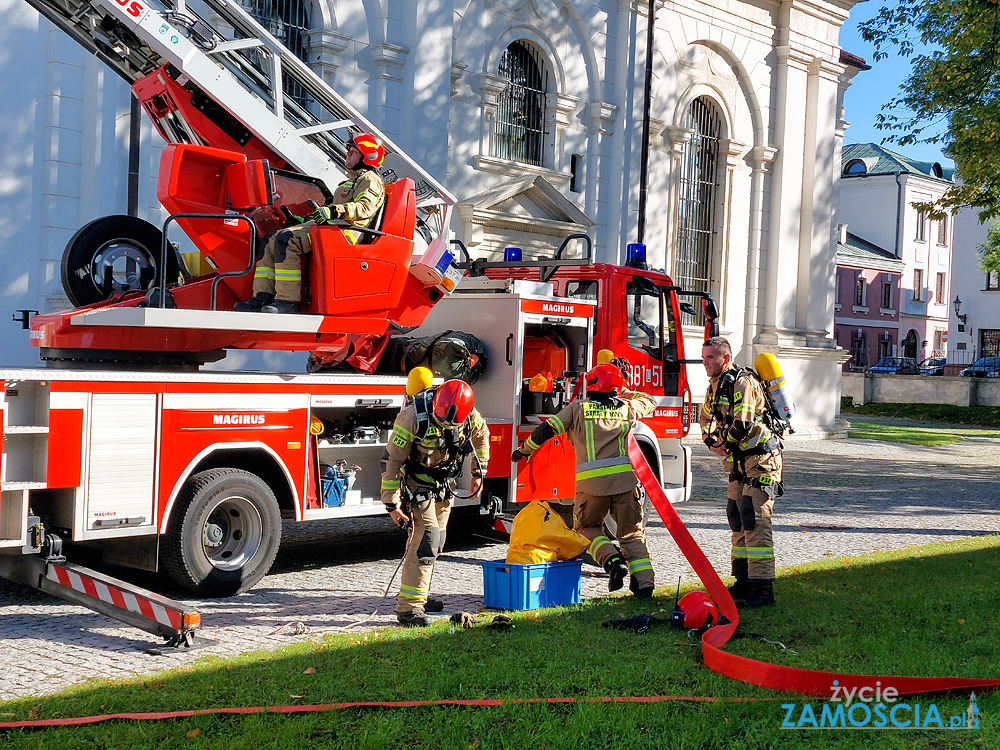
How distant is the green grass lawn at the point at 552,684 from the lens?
5.01m

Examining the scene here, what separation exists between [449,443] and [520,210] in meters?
13.6

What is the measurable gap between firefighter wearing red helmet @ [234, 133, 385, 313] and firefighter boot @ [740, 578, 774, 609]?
394cm

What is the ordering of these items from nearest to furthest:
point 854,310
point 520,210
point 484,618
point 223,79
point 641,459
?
point 484,618, point 641,459, point 223,79, point 520,210, point 854,310

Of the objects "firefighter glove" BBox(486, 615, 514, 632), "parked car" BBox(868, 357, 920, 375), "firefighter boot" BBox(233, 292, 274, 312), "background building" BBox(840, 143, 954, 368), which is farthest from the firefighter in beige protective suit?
"background building" BBox(840, 143, 954, 368)

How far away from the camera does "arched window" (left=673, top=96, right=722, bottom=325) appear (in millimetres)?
25125

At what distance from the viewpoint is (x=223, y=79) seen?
8.80m

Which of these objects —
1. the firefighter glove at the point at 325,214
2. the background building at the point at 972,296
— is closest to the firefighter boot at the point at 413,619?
the firefighter glove at the point at 325,214

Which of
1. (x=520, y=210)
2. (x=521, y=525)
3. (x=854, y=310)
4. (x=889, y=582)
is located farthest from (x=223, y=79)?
(x=854, y=310)

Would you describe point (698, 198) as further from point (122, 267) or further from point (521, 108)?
→ point (122, 267)

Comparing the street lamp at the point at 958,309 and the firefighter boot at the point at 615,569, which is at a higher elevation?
the street lamp at the point at 958,309

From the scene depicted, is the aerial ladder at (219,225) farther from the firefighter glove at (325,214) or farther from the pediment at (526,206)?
the pediment at (526,206)

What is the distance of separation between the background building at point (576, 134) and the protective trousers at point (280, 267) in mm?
5907

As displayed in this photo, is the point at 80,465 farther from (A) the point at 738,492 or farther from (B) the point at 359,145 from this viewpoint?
(A) the point at 738,492

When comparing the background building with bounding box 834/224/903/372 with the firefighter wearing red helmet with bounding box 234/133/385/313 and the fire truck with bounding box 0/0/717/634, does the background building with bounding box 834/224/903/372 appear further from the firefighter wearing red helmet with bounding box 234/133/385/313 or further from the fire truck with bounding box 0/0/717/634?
the firefighter wearing red helmet with bounding box 234/133/385/313
